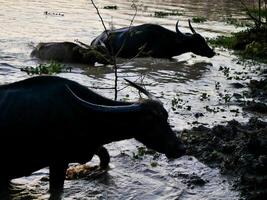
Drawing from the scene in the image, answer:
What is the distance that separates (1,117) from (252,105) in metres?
5.22

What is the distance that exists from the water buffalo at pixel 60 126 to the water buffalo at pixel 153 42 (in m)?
8.67

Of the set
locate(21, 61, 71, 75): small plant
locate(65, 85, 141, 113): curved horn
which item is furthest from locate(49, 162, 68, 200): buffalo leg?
locate(21, 61, 71, 75): small plant

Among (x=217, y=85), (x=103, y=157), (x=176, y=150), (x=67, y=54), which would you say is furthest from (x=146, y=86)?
(x=176, y=150)

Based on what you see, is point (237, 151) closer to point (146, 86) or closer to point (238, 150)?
point (238, 150)

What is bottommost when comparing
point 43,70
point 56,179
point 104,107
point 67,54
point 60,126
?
point 56,179

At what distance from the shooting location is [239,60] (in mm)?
14883

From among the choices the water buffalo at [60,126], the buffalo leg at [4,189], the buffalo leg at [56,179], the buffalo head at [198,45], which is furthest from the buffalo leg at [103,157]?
the buffalo head at [198,45]

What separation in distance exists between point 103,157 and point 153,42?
8.71 meters

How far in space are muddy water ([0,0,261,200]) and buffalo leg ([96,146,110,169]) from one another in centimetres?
10

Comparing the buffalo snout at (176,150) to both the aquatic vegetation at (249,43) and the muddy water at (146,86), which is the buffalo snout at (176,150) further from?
the aquatic vegetation at (249,43)

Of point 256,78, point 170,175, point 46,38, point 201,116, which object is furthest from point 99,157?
point 46,38

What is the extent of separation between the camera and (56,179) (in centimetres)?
554

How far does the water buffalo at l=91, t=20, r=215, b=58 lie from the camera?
1436 cm

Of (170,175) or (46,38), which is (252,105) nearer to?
(170,175)
